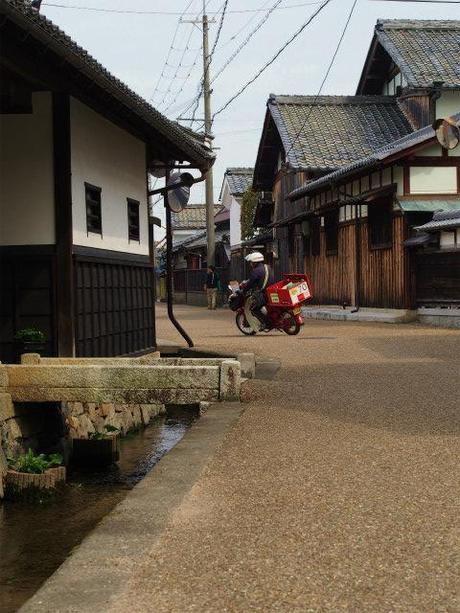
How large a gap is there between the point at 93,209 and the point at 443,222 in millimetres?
11111

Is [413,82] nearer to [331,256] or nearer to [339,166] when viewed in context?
[339,166]

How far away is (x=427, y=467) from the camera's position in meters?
5.39

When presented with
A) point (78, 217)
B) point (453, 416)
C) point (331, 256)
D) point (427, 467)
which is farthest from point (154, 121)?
point (331, 256)

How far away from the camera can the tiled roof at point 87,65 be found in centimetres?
668

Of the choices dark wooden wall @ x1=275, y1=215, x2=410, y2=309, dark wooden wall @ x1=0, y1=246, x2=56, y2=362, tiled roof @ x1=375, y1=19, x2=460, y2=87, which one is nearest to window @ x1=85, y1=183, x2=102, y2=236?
dark wooden wall @ x1=0, y1=246, x2=56, y2=362

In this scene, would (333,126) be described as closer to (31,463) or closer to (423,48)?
(423,48)

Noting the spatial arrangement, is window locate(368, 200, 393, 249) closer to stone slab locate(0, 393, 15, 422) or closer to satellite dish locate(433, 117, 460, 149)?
satellite dish locate(433, 117, 460, 149)

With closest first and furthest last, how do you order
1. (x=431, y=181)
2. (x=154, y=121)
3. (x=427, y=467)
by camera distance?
(x=427, y=467) < (x=154, y=121) < (x=431, y=181)

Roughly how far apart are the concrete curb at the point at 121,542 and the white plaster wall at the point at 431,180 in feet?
54.3

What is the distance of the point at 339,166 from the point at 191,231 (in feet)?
117


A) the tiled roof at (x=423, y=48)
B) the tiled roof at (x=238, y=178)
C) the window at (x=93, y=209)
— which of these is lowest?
the window at (x=93, y=209)

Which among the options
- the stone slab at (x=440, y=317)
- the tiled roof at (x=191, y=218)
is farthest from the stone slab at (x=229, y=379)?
the tiled roof at (x=191, y=218)

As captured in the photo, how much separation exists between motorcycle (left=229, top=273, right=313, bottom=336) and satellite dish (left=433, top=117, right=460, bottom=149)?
21.1 feet

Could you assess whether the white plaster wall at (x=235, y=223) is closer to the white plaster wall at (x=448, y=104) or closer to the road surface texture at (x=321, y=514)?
the white plaster wall at (x=448, y=104)
